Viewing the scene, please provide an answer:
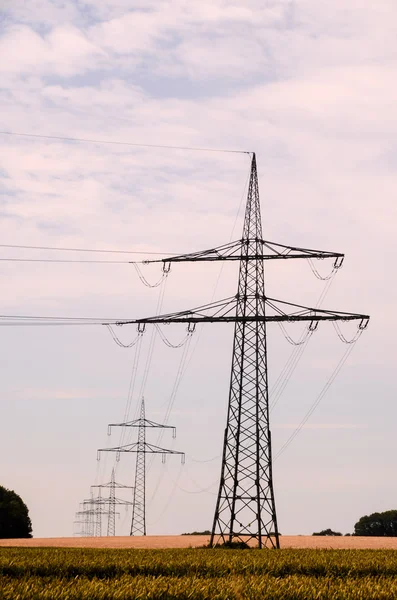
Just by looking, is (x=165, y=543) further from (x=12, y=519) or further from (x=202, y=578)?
(x=12, y=519)

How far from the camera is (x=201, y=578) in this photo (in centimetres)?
2583

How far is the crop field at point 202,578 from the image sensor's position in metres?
21.0

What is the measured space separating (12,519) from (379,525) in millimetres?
69757

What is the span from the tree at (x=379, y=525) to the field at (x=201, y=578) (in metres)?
118

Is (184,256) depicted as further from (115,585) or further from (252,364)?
(115,585)

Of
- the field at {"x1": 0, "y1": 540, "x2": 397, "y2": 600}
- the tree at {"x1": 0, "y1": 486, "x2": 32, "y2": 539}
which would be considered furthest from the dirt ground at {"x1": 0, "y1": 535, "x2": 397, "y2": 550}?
the tree at {"x1": 0, "y1": 486, "x2": 32, "y2": 539}

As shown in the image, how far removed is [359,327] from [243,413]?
7.04 metres

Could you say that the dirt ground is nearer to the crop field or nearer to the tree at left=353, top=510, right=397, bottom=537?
the crop field

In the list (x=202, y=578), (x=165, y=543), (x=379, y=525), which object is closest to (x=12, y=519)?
(x=165, y=543)

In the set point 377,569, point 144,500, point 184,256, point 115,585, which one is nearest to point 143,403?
point 144,500

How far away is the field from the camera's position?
21.0m

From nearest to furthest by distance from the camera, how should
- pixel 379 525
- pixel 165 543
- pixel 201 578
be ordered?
pixel 201 578
pixel 165 543
pixel 379 525

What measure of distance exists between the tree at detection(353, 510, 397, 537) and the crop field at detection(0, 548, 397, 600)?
387 ft

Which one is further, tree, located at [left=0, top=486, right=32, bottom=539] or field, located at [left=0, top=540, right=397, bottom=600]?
tree, located at [left=0, top=486, right=32, bottom=539]
